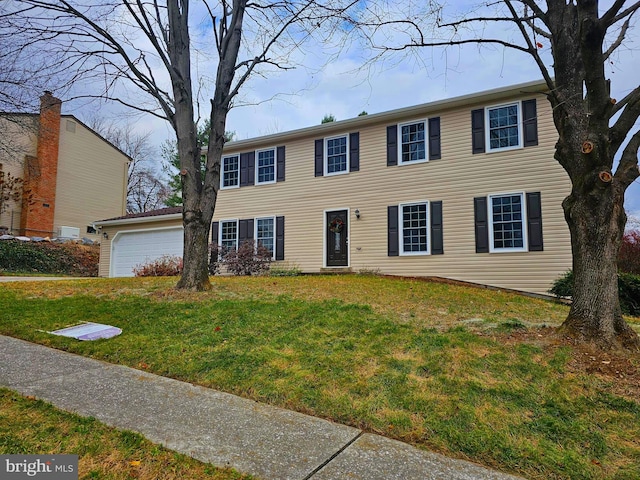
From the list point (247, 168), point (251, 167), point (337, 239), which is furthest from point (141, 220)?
point (337, 239)

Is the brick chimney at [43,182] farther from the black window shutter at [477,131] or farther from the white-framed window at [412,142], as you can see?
the black window shutter at [477,131]

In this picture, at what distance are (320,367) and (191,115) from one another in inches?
257

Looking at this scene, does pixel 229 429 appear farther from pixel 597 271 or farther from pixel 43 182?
pixel 43 182

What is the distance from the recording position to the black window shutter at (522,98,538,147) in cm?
1074

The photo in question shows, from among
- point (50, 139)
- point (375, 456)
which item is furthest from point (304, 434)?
point (50, 139)

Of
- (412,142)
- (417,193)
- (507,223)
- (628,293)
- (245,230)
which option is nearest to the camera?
(628,293)

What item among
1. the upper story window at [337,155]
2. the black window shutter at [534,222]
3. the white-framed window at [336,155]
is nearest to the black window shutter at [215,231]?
the upper story window at [337,155]

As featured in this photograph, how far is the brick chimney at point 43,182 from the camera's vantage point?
66.2 ft

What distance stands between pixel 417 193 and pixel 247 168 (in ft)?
21.8

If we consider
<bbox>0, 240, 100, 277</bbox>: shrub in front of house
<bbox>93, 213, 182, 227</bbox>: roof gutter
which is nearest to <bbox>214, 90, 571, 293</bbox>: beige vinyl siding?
<bbox>93, 213, 182, 227</bbox>: roof gutter

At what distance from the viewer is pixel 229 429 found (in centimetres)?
291

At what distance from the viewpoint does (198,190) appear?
8227 millimetres

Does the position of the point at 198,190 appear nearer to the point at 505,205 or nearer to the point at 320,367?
the point at 320,367

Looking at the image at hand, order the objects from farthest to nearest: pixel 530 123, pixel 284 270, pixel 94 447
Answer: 1. pixel 284 270
2. pixel 530 123
3. pixel 94 447
